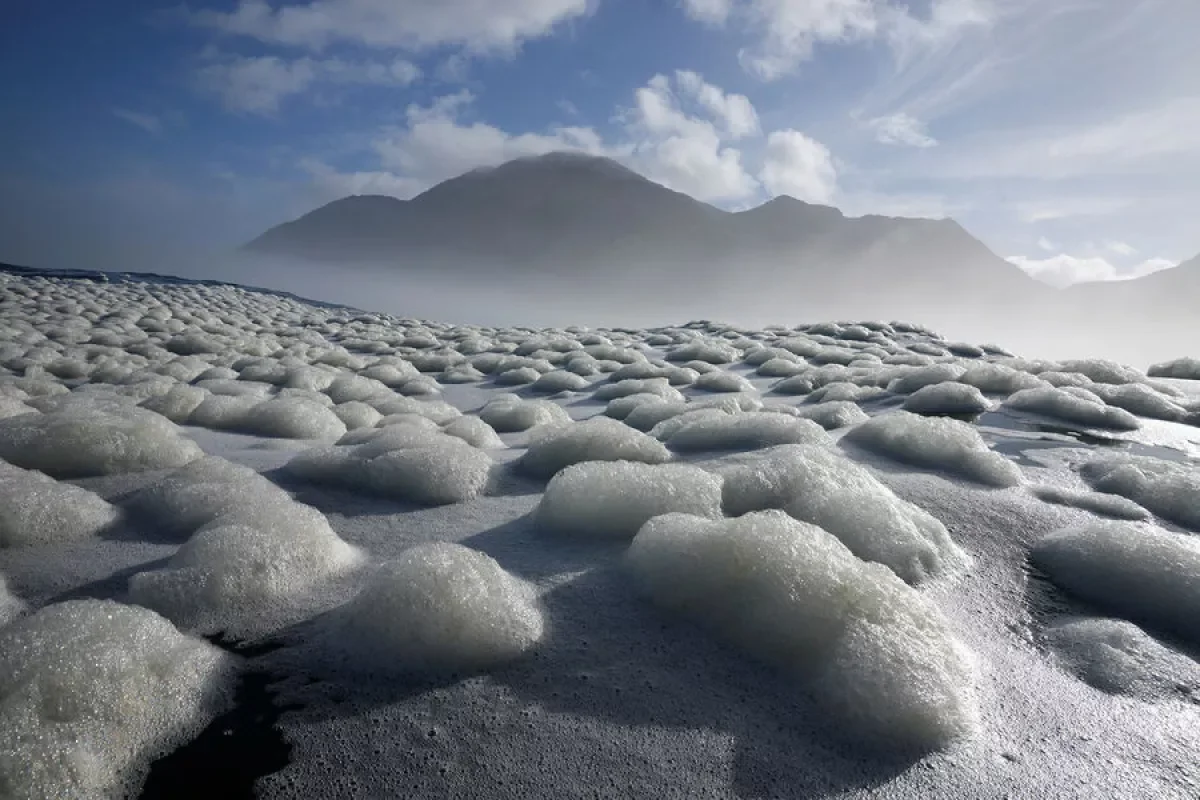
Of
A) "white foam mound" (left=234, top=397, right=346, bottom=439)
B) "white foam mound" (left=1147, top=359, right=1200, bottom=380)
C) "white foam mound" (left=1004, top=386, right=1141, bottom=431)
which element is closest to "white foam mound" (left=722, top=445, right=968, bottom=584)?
"white foam mound" (left=234, top=397, right=346, bottom=439)

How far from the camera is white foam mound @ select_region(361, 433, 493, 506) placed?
2400mm

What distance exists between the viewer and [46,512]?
6.38ft

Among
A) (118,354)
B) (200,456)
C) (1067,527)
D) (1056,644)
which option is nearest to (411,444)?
(200,456)

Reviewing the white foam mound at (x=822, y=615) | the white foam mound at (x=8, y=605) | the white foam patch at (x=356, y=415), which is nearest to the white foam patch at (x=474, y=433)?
the white foam patch at (x=356, y=415)

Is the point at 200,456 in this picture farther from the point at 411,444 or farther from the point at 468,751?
the point at 468,751

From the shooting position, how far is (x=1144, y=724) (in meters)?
1.31

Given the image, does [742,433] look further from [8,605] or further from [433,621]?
[8,605]

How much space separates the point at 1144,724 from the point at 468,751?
1.44 meters

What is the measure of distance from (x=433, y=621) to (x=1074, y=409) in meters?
4.28

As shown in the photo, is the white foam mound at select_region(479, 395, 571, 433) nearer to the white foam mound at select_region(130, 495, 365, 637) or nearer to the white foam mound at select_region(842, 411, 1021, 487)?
the white foam mound at select_region(842, 411, 1021, 487)

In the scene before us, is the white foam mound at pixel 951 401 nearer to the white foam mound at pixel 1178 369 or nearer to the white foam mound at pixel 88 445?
the white foam mound at pixel 1178 369

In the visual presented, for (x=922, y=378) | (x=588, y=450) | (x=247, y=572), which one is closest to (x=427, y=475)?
(x=588, y=450)

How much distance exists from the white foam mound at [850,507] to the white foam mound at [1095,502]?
75 cm

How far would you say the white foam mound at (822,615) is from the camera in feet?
4.09
